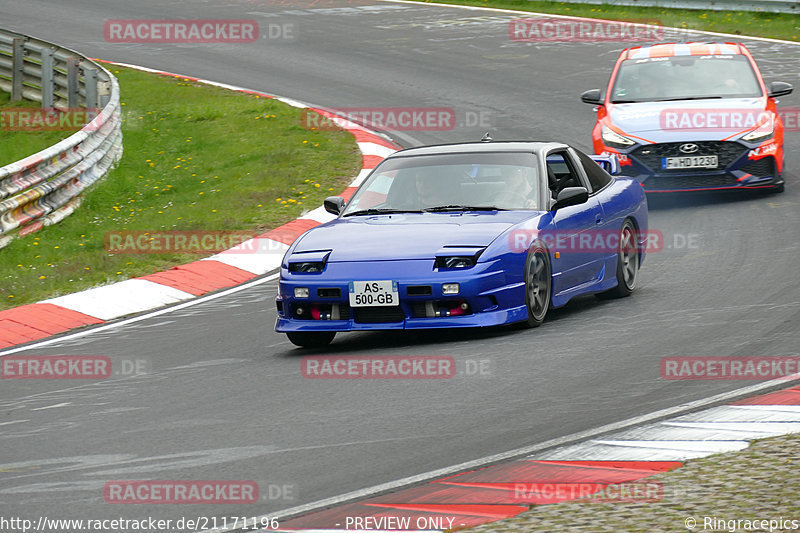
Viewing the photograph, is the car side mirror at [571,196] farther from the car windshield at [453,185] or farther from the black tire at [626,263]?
the black tire at [626,263]

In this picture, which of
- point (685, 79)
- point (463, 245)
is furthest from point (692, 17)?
point (463, 245)

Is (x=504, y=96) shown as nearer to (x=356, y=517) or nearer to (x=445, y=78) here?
(x=445, y=78)

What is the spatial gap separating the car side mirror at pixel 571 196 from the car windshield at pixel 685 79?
19.8 feet

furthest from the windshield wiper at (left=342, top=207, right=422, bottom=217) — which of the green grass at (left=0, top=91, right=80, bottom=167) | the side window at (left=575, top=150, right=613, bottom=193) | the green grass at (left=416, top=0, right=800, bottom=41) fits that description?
the green grass at (left=416, top=0, right=800, bottom=41)

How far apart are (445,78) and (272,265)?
1101 centimetres

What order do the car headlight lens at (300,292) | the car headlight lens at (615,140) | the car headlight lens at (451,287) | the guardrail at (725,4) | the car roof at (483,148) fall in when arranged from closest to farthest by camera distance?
1. the car headlight lens at (451,287)
2. the car headlight lens at (300,292)
3. the car roof at (483,148)
4. the car headlight lens at (615,140)
5. the guardrail at (725,4)

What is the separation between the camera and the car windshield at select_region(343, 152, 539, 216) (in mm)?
9352

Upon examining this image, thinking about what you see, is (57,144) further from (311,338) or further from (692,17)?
(692,17)

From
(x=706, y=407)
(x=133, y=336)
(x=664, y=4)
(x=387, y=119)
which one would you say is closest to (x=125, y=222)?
(x=133, y=336)

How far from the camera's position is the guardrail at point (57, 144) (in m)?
13.8

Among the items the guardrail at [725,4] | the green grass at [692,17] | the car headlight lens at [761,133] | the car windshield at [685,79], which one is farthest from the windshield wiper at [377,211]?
the guardrail at [725,4]

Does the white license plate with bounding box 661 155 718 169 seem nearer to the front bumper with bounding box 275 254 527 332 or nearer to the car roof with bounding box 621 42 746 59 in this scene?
the car roof with bounding box 621 42 746 59

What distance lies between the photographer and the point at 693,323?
873 centimetres

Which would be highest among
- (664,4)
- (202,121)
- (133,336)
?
(664,4)
